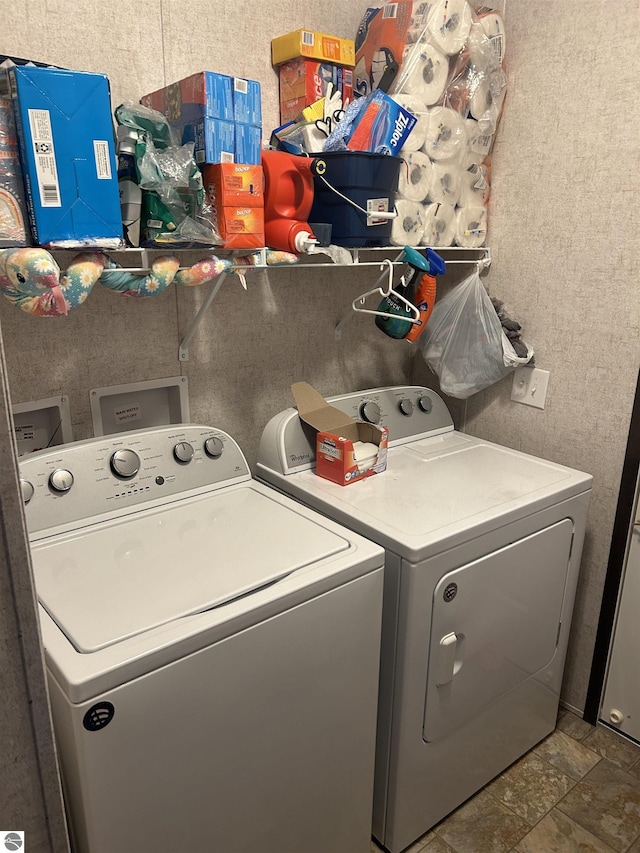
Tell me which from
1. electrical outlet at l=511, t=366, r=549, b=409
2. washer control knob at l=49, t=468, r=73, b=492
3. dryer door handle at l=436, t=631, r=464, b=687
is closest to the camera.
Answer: washer control knob at l=49, t=468, r=73, b=492

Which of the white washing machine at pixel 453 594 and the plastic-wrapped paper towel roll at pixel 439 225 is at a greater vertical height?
the plastic-wrapped paper towel roll at pixel 439 225

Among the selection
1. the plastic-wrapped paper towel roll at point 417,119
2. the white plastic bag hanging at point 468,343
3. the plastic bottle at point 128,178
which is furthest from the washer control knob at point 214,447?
the plastic-wrapped paper towel roll at point 417,119

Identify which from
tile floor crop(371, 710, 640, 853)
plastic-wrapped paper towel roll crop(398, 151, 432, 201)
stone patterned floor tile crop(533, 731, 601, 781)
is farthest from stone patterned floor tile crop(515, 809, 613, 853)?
plastic-wrapped paper towel roll crop(398, 151, 432, 201)

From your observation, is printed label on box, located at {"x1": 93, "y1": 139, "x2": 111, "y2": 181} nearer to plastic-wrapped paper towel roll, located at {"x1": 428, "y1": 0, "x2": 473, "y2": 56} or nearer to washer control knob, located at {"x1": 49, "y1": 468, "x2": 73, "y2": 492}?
washer control knob, located at {"x1": 49, "y1": 468, "x2": 73, "y2": 492}

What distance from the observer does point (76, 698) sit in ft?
3.16

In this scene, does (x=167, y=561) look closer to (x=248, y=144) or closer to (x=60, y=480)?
(x=60, y=480)

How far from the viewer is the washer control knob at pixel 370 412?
6.25 feet

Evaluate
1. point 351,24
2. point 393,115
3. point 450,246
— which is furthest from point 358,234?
point 351,24

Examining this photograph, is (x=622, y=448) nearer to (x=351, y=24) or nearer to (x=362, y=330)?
(x=362, y=330)

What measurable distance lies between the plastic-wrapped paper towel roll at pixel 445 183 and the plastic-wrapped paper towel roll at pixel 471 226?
59 millimetres

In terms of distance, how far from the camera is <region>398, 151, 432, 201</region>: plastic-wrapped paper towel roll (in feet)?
5.51

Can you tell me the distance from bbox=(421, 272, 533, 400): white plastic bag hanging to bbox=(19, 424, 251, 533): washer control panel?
30.1 inches

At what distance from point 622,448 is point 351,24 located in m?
1.44

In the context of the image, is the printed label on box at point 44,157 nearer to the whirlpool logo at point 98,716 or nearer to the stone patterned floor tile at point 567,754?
the whirlpool logo at point 98,716
